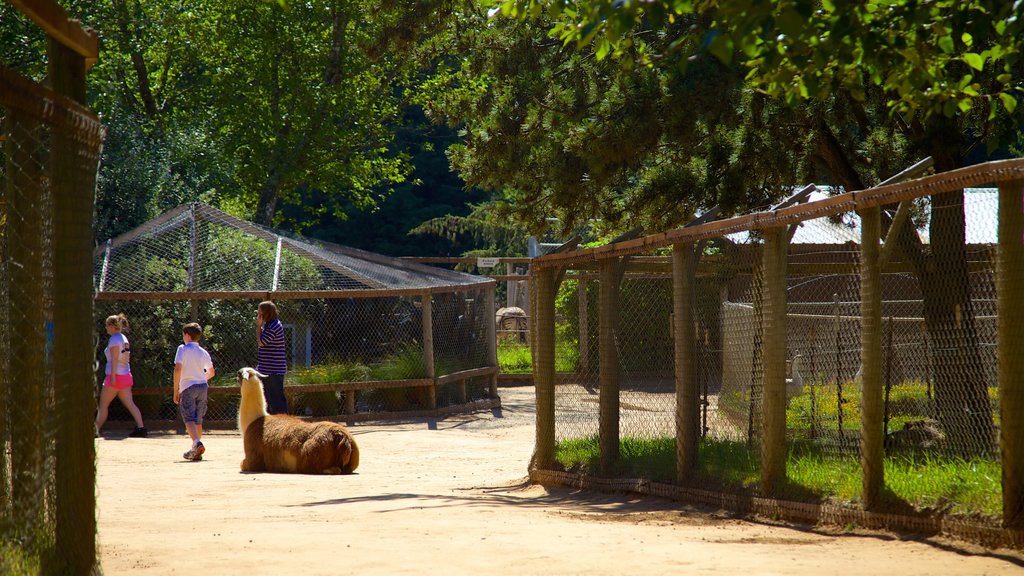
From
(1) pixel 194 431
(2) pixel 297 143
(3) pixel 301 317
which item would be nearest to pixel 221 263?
(3) pixel 301 317

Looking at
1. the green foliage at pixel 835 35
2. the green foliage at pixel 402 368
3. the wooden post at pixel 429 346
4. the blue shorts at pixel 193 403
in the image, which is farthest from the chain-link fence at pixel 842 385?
the green foliage at pixel 402 368

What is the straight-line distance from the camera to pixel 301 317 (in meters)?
18.9

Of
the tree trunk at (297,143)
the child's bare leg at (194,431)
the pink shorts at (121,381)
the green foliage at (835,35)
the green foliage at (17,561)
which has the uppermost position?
the tree trunk at (297,143)

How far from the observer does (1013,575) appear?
184 inches

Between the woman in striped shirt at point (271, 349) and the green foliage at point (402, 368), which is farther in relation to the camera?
the green foliage at point (402, 368)

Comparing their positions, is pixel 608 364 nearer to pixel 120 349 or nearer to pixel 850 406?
pixel 850 406

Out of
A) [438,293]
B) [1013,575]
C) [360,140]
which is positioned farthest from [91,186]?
[360,140]

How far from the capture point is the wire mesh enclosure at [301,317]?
17.5m

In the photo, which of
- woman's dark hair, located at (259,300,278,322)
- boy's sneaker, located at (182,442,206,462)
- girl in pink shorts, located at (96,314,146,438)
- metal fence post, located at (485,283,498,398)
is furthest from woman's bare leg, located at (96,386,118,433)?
metal fence post, located at (485,283,498,398)

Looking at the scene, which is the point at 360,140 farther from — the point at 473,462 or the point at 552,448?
the point at 552,448

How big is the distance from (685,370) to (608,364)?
1133 millimetres

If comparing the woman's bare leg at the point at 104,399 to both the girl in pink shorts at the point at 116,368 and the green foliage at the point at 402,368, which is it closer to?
the girl in pink shorts at the point at 116,368

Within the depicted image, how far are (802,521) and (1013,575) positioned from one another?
2013mm

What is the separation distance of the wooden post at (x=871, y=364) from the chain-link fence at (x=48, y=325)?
421cm
